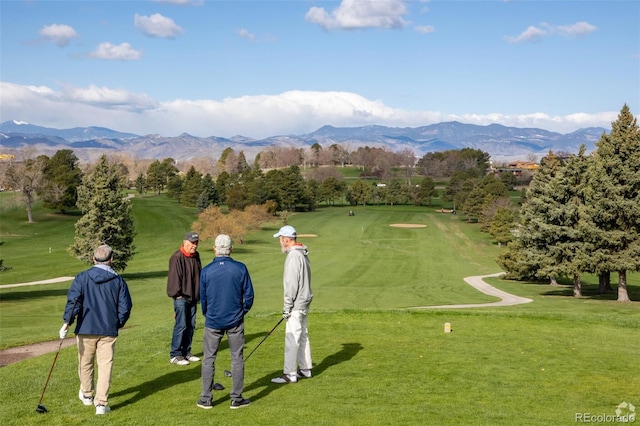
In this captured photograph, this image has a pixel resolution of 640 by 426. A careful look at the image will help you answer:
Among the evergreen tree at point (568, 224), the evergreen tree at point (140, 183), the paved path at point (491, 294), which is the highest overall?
the evergreen tree at point (568, 224)

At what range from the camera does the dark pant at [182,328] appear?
43.5ft

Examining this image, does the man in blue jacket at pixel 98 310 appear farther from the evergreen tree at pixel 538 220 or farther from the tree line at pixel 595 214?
the evergreen tree at pixel 538 220

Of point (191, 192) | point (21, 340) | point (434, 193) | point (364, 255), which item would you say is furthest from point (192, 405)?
point (434, 193)

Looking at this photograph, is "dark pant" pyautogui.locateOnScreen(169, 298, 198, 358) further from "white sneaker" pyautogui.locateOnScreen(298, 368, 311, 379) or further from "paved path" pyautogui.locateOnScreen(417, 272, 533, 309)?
"paved path" pyautogui.locateOnScreen(417, 272, 533, 309)

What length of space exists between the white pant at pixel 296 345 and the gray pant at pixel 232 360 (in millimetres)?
1345

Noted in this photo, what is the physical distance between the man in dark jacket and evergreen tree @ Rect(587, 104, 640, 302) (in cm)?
3185

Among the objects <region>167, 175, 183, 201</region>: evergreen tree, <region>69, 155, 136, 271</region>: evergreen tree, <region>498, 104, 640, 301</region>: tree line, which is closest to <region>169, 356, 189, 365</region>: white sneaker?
<region>498, 104, 640, 301</region>: tree line

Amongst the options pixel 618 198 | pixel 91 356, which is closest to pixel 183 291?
pixel 91 356

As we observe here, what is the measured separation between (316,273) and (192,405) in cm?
5222

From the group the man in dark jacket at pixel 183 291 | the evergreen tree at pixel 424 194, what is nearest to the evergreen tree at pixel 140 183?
the evergreen tree at pixel 424 194

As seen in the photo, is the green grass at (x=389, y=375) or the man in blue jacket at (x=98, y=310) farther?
the man in blue jacket at (x=98, y=310)

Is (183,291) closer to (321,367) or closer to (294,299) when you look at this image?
(294,299)

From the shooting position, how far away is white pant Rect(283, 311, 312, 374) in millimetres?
11711

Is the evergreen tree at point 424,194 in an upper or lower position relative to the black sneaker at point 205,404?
lower
